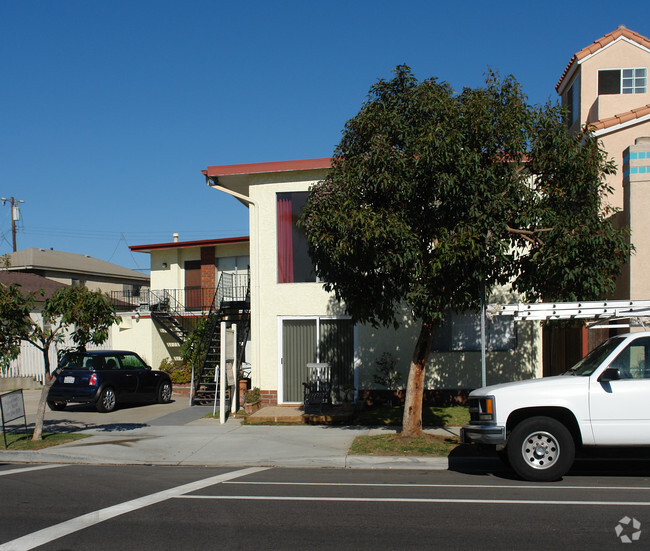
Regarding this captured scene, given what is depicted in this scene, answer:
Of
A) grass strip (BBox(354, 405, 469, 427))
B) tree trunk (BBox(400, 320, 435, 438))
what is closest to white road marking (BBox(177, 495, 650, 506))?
tree trunk (BBox(400, 320, 435, 438))

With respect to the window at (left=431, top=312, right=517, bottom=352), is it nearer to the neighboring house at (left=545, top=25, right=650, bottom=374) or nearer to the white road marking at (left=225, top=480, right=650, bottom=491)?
the neighboring house at (left=545, top=25, right=650, bottom=374)

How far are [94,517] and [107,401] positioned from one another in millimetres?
9794

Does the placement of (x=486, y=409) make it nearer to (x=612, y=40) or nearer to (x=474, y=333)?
(x=474, y=333)

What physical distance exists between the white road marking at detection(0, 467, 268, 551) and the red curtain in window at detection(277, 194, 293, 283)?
7.46 meters

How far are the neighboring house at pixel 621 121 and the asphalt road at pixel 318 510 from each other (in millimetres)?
4825

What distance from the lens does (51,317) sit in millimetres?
11438

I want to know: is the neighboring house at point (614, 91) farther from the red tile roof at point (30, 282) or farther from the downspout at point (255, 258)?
the red tile roof at point (30, 282)

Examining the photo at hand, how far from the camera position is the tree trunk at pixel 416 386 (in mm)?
11125

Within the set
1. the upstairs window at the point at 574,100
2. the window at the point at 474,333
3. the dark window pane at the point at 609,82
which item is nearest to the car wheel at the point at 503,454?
the window at the point at 474,333

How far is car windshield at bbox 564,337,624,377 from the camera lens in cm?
852

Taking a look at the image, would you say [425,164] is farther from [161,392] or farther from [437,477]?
[161,392]

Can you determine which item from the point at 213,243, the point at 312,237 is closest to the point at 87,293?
the point at 312,237

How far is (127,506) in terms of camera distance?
702cm

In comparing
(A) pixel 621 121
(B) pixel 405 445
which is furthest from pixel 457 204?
(A) pixel 621 121
